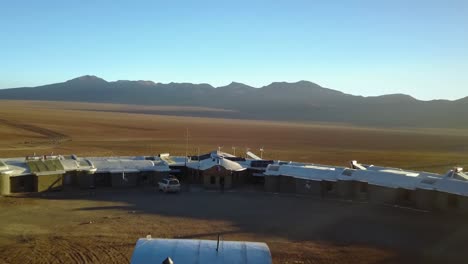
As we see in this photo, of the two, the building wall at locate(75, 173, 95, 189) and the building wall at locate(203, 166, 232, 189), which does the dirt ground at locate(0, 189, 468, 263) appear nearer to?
the building wall at locate(75, 173, 95, 189)

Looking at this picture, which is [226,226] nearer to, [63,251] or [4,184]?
[63,251]

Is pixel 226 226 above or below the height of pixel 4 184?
below

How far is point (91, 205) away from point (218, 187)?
8705mm

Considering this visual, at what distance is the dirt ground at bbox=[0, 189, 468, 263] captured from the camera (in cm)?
1833

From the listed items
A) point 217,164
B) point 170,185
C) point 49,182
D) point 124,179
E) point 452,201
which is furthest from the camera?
point 217,164

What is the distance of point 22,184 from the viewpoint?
28.6 metres

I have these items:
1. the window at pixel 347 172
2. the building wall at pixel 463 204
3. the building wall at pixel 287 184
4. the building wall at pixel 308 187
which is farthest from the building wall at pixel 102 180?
the building wall at pixel 463 204

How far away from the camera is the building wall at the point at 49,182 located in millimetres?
28727

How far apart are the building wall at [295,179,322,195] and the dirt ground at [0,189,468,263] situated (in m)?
0.96

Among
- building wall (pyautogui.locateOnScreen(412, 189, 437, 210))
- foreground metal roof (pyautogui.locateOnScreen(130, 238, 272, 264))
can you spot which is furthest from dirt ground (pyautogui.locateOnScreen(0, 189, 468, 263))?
foreground metal roof (pyautogui.locateOnScreen(130, 238, 272, 264))

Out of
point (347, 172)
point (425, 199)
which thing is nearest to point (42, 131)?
point (347, 172)

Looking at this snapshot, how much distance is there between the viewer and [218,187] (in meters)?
31.3

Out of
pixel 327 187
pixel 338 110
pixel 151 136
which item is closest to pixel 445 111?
pixel 338 110

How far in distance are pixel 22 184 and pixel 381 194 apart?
21.6m
